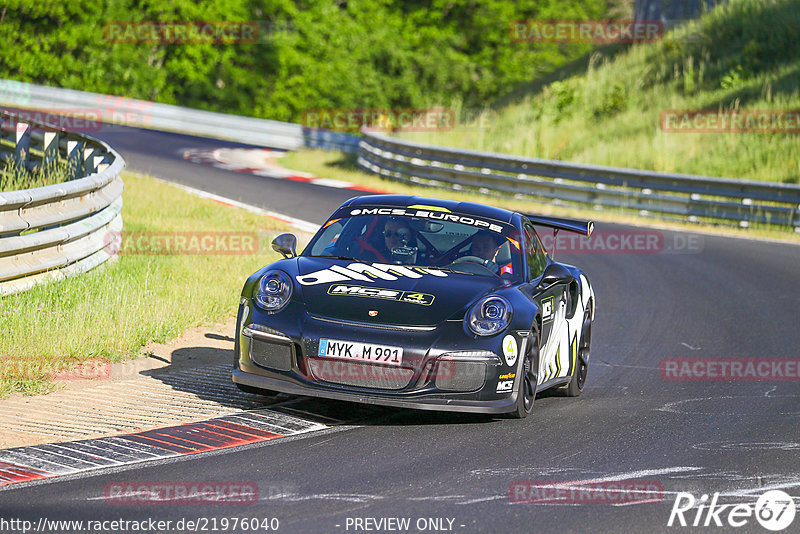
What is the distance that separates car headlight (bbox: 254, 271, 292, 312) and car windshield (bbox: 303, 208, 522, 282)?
0.69 m

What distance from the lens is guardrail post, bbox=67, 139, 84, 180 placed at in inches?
560

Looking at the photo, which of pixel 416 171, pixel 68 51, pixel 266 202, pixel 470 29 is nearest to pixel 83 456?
pixel 266 202

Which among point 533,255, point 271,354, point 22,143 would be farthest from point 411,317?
point 22,143

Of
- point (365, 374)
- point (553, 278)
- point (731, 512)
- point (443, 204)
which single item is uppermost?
point (443, 204)

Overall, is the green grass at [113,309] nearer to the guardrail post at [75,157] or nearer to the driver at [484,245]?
the guardrail post at [75,157]

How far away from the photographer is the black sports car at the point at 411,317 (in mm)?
6391

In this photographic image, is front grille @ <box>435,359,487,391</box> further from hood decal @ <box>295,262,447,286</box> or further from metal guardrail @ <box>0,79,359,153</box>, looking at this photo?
metal guardrail @ <box>0,79,359,153</box>

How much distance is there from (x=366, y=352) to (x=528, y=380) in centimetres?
116

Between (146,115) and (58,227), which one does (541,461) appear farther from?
(146,115)

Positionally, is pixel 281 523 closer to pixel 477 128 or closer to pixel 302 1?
pixel 477 128

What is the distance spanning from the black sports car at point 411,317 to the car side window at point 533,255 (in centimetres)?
2

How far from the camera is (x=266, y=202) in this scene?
19859 mm

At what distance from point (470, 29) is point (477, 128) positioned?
1345 inches

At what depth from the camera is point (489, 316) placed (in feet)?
21.8
